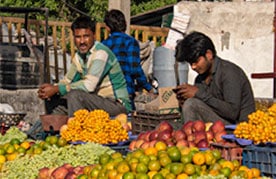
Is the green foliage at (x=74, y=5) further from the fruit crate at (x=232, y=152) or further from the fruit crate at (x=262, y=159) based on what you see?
the fruit crate at (x=262, y=159)

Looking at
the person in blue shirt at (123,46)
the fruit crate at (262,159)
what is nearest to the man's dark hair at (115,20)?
the person in blue shirt at (123,46)

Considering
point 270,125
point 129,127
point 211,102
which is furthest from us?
point 129,127

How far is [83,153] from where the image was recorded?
695 cm

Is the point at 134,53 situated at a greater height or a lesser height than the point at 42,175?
greater

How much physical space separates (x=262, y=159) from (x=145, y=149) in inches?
32.4

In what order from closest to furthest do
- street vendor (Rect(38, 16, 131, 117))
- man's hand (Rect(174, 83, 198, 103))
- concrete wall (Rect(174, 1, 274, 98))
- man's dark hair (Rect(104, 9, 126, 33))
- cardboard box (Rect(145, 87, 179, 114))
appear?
man's hand (Rect(174, 83, 198, 103)) → cardboard box (Rect(145, 87, 179, 114)) → street vendor (Rect(38, 16, 131, 117)) → man's dark hair (Rect(104, 9, 126, 33)) → concrete wall (Rect(174, 1, 274, 98))

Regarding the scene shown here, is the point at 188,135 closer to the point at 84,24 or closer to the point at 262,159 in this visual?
the point at 262,159

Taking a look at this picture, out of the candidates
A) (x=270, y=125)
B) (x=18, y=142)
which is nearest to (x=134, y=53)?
(x=18, y=142)

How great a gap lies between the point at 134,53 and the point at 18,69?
2.74 m

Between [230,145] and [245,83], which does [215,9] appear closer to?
[245,83]

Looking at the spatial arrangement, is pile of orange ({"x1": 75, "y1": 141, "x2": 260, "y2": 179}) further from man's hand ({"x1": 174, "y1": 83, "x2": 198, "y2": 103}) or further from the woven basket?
the woven basket

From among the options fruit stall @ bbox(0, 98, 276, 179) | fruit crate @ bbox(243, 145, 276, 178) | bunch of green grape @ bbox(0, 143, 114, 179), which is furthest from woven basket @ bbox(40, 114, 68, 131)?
fruit crate @ bbox(243, 145, 276, 178)

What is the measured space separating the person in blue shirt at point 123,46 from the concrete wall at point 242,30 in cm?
264

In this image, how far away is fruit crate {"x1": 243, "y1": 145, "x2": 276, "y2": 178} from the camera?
6.12 m
